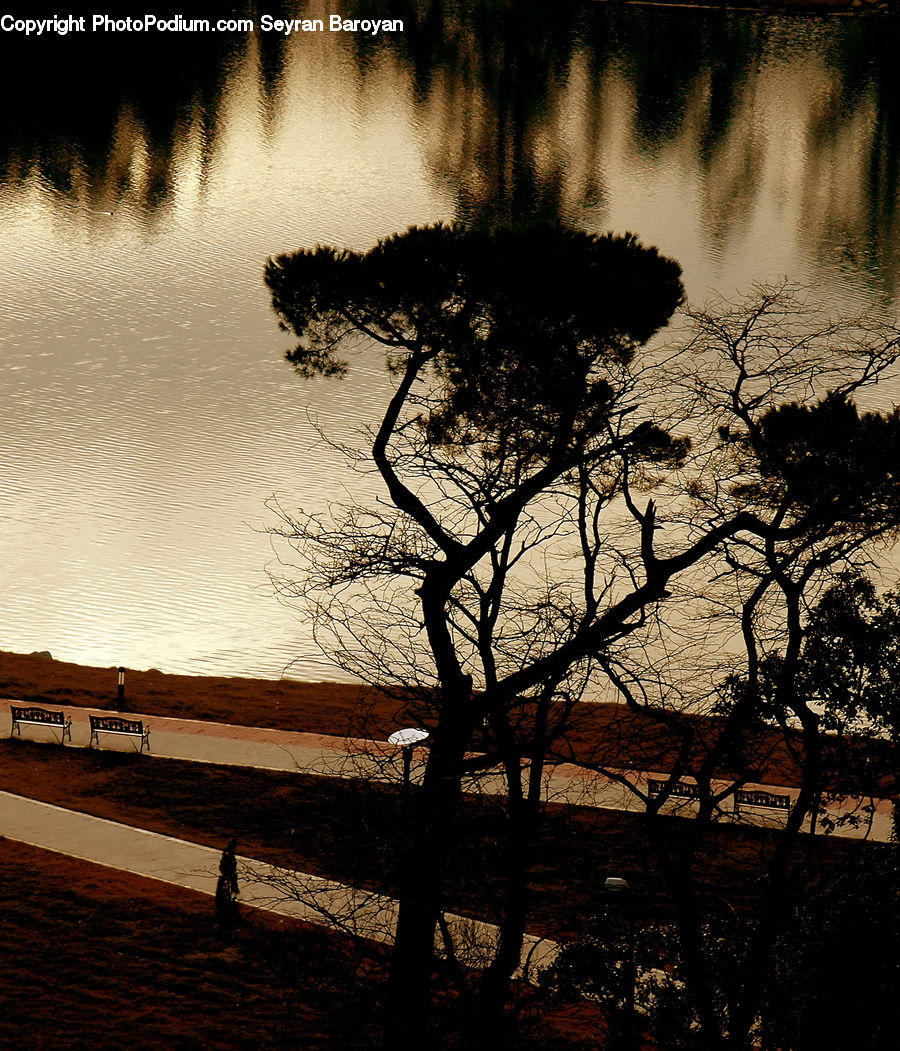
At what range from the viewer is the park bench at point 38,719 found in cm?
1473

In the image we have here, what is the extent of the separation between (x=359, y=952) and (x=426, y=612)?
2.48 m

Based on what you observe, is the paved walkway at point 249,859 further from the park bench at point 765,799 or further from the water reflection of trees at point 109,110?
the water reflection of trees at point 109,110

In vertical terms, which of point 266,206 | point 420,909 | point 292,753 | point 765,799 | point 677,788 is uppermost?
point 266,206

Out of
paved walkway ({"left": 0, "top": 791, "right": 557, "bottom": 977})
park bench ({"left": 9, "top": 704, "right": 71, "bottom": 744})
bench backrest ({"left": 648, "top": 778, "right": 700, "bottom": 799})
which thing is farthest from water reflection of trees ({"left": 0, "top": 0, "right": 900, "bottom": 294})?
paved walkway ({"left": 0, "top": 791, "right": 557, "bottom": 977})

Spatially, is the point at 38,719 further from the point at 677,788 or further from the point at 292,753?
the point at 677,788

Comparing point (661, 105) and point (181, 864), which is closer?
point (181, 864)

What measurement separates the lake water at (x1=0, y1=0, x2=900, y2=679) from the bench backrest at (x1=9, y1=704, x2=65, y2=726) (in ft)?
9.56

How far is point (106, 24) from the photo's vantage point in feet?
207

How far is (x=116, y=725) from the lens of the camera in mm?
14469

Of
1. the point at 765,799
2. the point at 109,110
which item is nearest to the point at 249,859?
the point at 765,799

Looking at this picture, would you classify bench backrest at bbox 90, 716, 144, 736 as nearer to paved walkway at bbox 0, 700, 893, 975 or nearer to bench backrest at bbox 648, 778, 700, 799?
paved walkway at bbox 0, 700, 893, 975

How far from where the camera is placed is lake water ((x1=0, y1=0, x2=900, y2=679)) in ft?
66.4

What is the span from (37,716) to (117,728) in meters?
1.00

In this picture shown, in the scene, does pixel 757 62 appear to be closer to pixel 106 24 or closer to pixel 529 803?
pixel 106 24
